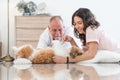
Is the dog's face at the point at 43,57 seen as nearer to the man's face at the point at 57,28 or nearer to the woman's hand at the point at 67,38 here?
the woman's hand at the point at 67,38

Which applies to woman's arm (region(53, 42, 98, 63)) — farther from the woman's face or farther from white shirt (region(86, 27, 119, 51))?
the woman's face

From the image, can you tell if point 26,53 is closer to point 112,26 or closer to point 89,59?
point 89,59

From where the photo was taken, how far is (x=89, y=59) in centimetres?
169

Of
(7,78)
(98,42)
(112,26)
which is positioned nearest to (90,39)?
(98,42)

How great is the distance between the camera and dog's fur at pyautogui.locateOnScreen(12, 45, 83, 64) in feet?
5.28

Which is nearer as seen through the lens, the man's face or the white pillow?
the white pillow

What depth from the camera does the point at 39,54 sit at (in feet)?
5.27

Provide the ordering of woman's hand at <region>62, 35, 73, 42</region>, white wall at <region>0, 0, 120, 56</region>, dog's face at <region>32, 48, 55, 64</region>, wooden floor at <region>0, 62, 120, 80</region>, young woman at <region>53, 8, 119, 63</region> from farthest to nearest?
white wall at <region>0, 0, 120, 56</region>
woman's hand at <region>62, 35, 73, 42</region>
young woman at <region>53, 8, 119, 63</region>
dog's face at <region>32, 48, 55, 64</region>
wooden floor at <region>0, 62, 120, 80</region>

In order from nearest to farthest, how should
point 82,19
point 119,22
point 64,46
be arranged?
point 64,46 < point 82,19 < point 119,22

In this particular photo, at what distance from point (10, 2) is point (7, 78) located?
437cm

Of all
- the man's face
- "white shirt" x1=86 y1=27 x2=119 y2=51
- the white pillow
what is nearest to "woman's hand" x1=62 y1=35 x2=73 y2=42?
"white shirt" x1=86 y1=27 x2=119 y2=51

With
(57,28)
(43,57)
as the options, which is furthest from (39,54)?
(57,28)

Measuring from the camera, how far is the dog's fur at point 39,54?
1608 mm

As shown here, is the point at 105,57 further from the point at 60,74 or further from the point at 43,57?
the point at 60,74
